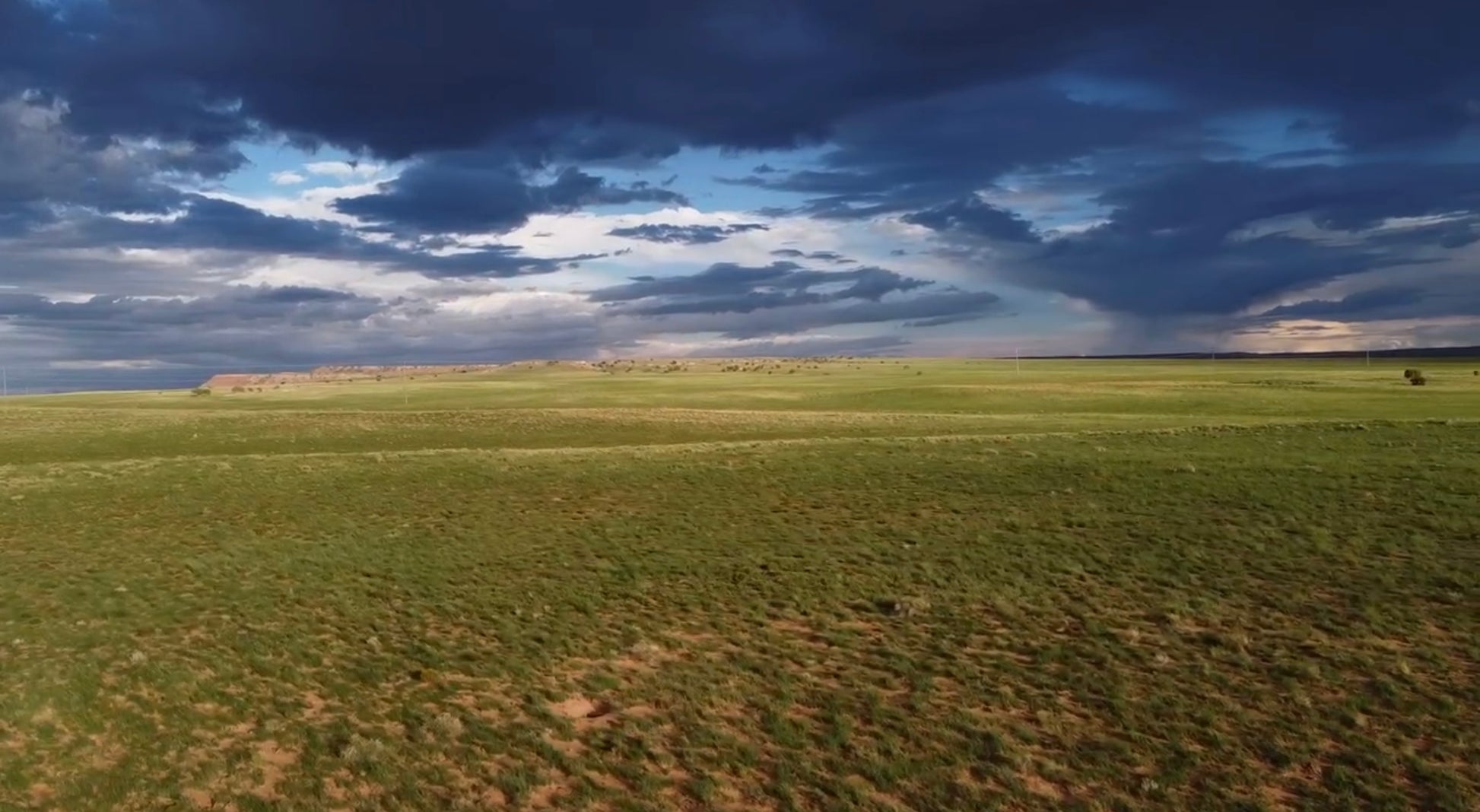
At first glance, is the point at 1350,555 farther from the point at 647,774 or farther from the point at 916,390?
the point at 916,390

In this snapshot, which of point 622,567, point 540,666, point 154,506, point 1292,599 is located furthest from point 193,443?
point 1292,599

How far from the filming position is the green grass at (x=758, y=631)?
1177cm

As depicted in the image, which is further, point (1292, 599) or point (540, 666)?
point (1292, 599)

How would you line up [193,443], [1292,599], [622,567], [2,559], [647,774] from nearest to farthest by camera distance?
[647,774], [1292,599], [622,567], [2,559], [193,443]

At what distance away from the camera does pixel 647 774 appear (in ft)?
38.7

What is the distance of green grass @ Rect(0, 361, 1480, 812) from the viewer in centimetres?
1177

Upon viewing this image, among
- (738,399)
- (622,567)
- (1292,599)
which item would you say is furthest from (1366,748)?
(738,399)

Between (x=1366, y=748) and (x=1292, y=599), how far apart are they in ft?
21.0

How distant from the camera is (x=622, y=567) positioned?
21.6 metres

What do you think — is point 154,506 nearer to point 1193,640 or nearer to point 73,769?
point 73,769

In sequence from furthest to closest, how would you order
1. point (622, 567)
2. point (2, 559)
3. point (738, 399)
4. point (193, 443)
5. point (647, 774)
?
1. point (738, 399)
2. point (193, 443)
3. point (2, 559)
4. point (622, 567)
5. point (647, 774)

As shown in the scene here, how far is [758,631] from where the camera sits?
1712 centimetres

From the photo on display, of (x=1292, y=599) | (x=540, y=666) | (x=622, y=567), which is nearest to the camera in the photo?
(x=540, y=666)

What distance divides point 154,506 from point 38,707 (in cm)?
1722
